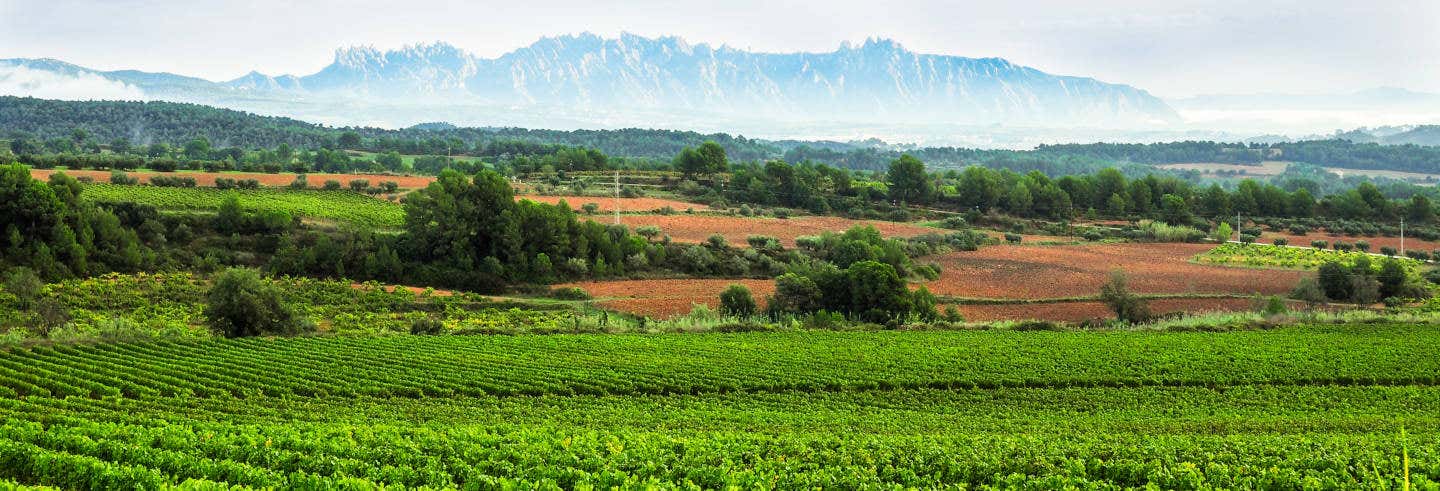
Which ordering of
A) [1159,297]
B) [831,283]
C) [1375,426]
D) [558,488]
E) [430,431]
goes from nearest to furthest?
[558,488] < [430,431] < [1375,426] < [831,283] < [1159,297]

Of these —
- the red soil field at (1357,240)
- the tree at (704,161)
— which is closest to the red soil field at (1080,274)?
the red soil field at (1357,240)

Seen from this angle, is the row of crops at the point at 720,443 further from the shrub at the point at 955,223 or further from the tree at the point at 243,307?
the shrub at the point at 955,223

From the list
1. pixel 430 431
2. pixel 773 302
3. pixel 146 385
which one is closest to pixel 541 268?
pixel 773 302

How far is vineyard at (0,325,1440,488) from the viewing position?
2266cm

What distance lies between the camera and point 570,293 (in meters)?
70.1

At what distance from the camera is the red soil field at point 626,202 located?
101000 millimetres

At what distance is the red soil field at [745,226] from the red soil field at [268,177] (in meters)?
27.1

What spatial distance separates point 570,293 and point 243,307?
22.8 meters

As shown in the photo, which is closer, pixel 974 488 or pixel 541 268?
pixel 974 488

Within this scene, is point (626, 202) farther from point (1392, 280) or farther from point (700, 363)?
point (1392, 280)

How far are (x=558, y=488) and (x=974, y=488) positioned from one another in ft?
29.2

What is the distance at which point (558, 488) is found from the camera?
810 inches

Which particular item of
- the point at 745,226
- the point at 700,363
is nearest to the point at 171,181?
the point at 745,226

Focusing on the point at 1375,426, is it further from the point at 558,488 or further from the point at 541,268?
the point at 541,268
